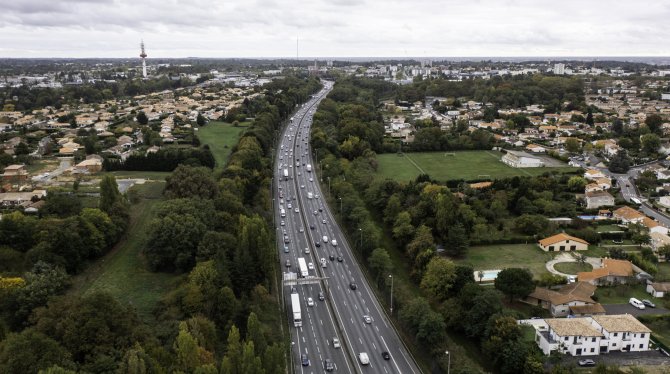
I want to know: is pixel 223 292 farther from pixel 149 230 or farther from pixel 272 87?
pixel 272 87

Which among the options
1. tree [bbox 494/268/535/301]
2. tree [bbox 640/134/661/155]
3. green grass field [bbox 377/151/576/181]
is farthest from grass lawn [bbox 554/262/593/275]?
tree [bbox 640/134/661/155]

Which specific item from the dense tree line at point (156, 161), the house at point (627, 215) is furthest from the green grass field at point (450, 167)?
the dense tree line at point (156, 161)

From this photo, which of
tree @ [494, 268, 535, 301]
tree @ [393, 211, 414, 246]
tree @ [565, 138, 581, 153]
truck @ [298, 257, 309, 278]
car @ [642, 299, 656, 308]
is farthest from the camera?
tree @ [565, 138, 581, 153]

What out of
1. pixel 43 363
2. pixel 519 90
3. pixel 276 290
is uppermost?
pixel 519 90

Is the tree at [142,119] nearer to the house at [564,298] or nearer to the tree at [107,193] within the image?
the tree at [107,193]

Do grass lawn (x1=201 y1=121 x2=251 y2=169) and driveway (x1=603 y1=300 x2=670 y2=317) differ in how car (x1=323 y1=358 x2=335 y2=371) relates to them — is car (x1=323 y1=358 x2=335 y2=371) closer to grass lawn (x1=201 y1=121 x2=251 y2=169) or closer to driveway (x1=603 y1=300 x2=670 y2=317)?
driveway (x1=603 y1=300 x2=670 y2=317)

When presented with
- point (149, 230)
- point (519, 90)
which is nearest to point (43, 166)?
point (149, 230)
